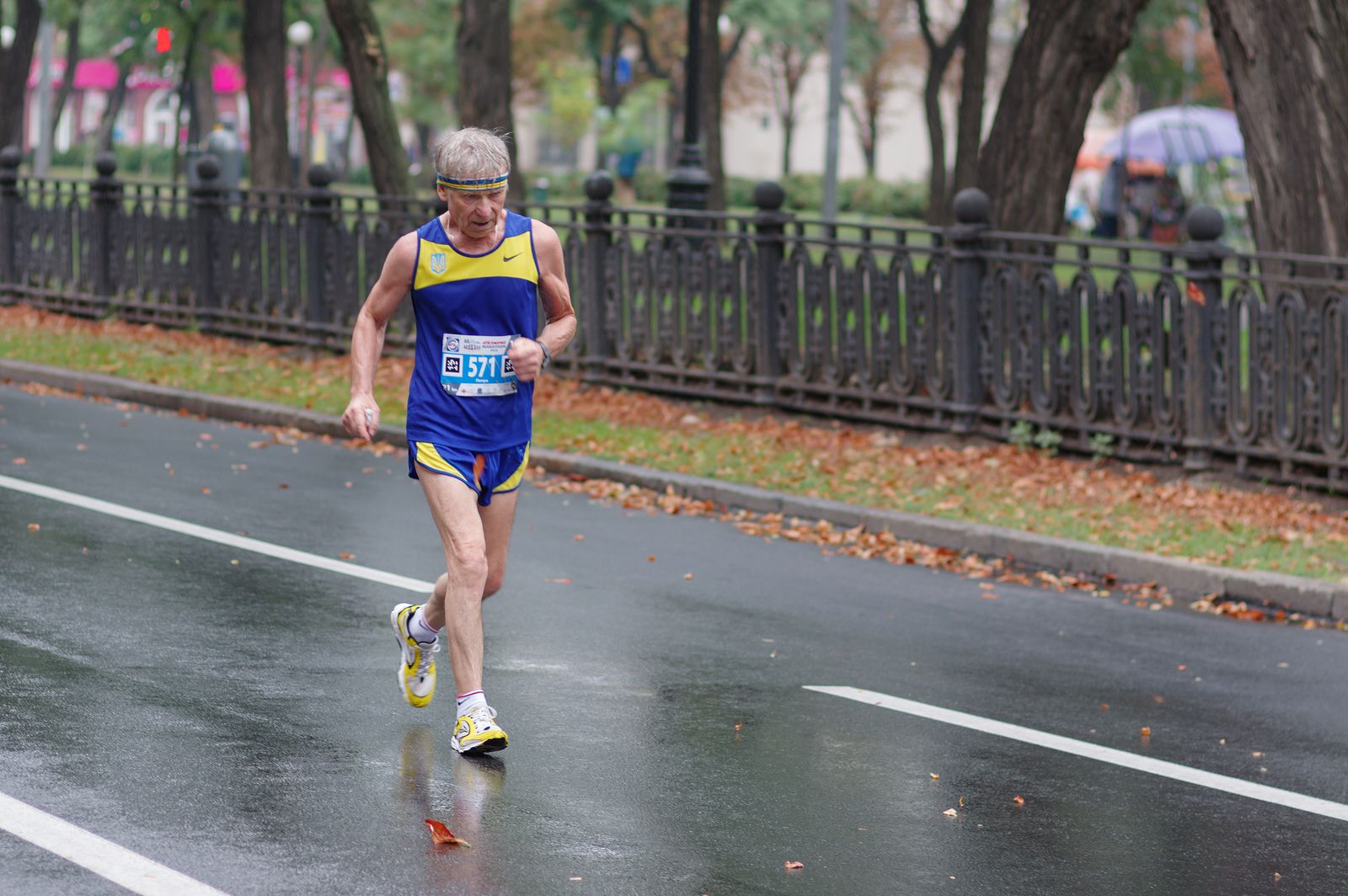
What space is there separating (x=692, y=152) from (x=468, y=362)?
12.5 metres

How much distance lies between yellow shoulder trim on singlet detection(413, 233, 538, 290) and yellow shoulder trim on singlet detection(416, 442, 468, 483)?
0.48 meters

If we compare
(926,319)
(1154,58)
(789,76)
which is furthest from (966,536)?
(789,76)

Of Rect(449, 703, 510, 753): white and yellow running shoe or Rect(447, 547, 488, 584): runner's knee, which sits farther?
Rect(447, 547, 488, 584): runner's knee

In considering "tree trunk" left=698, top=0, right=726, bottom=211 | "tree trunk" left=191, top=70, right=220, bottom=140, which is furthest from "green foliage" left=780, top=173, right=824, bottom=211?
"tree trunk" left=698, top=0, right=726, bottom=211

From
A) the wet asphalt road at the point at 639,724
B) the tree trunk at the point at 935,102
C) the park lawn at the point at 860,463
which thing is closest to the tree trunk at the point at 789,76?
the tree trunk at the point at 935,102

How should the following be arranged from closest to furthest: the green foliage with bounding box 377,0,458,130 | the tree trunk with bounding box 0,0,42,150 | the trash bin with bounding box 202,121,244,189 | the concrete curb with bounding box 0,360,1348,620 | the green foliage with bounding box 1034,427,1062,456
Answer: the concrete curb with bounding box 0,360,1348,620
the green foliage with bounding box 1034,427,1062,456
the tree trunk with bounding box 0,0,42,150
the trash bin with bounding box 202,121,244,189
the green foliage with bounding box 377,0,458,130

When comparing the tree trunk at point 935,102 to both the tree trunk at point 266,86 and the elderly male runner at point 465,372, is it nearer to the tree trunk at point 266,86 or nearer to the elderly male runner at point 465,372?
the tree trunk at point 266,86

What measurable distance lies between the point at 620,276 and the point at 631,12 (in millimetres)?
44640

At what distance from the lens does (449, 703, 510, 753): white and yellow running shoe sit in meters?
6.04

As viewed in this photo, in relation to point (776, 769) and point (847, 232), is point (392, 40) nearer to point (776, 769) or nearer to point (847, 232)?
point (847, 232)

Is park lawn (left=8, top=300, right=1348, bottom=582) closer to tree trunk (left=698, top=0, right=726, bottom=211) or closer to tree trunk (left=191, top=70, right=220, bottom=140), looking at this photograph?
tree trunk (left=698, top=0, right=726, bottom=211)

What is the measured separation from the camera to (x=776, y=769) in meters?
6.16

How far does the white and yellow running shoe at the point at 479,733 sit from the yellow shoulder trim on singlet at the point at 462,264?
4.25ft

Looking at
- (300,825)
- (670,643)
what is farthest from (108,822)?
(670,643)
